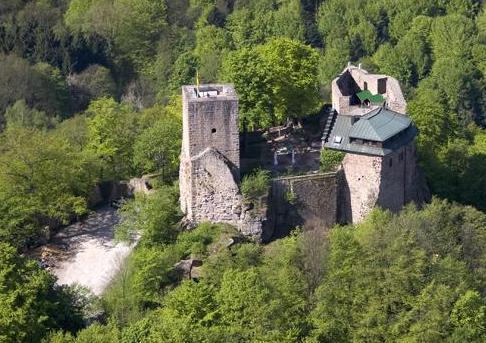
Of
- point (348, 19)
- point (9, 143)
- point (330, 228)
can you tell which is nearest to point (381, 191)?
point (330, 228)

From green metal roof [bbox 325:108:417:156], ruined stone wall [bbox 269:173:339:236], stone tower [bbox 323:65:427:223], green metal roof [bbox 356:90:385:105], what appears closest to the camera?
green metal roof [bbox 325:108:417:156]

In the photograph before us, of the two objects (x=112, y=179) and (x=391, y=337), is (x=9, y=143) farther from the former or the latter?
(x=391, y=337)

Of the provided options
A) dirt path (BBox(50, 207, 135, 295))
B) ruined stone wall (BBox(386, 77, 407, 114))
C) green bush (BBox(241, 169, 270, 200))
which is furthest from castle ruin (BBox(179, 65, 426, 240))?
dirt path (BBox(50, 207, 135, 295))

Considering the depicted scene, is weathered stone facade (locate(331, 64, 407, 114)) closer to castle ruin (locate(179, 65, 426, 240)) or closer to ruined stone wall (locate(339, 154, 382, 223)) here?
castle ruin (locate(179, 65, 426, 240))

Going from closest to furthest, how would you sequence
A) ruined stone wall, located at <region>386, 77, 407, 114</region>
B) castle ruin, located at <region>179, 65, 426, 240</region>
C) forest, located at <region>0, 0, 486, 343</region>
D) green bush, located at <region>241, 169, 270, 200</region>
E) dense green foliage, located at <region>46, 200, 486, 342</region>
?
dense green foliage, located at <region>46, 200, 486, 342</region>
forest, located at <region>0, 0, 486, 343</region>
green bush, located at <region>241, 169, 270, 200</region>
castle ruin, located at <region>179, 65, 426, 240</region>
ruined stone wall, located at <region>386, 77, 407, 114</region>

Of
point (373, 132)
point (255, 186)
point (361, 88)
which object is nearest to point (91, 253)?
point (255, 186)

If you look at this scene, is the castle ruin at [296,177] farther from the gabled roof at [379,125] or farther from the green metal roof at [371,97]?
the green metal roof at [371,97]

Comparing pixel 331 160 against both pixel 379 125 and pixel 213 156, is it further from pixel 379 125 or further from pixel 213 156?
pixel 213 156
